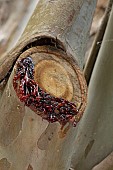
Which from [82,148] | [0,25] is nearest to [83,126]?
A: [82,148]

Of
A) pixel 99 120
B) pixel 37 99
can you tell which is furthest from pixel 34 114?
pixel 99 120

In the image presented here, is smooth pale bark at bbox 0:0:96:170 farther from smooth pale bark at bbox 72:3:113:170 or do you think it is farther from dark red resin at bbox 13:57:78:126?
smooth pale bark at bbox 72:3:113:170

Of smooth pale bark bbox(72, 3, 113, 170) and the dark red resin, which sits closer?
the dark red resin

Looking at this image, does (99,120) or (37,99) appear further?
(99,120)

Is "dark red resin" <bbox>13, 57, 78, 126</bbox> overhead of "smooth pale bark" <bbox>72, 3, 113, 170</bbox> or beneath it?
overhead

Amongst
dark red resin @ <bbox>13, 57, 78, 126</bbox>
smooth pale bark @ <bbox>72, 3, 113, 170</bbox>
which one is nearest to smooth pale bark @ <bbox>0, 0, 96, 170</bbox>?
dark red resin @ <bbox>13, 57, 78, 126</bbox>

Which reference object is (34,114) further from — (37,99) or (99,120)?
(99,120)

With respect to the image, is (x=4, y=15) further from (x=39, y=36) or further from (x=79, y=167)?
(x=39, y=36)
